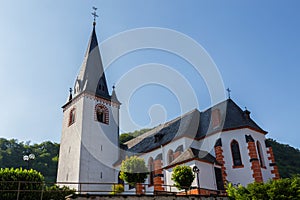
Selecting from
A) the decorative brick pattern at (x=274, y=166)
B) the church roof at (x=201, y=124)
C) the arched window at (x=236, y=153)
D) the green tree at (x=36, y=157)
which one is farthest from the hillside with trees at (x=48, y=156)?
the arched window at (x=236, y=153)

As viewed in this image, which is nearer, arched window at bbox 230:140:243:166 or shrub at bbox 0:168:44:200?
shrub at bbox 0:168:44:200

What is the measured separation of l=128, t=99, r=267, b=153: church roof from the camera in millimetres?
24672

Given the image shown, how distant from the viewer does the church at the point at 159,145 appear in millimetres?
22469

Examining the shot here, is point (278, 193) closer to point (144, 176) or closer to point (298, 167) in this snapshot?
point (144, 176)

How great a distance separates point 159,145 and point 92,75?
41.3ft

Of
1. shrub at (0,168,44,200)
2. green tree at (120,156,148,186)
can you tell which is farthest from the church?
shrub at (0,168,44,200)

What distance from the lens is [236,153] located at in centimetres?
2348

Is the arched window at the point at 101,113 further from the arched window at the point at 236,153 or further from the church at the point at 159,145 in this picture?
the arched window at the point at 236,153

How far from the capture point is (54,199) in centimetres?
1844

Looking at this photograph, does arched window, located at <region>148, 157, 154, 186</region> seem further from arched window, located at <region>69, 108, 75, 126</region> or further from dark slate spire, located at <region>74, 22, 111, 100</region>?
arched window, located at <region>69, 108, 75, 126</region>

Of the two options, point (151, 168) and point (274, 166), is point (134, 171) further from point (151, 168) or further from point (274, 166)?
point (274, 166)

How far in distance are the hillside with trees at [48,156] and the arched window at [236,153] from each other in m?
19.3

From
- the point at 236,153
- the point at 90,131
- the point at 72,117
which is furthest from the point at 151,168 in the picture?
the point at 72,117

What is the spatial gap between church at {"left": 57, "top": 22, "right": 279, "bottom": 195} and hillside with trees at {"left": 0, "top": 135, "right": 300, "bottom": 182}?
15.6 m
